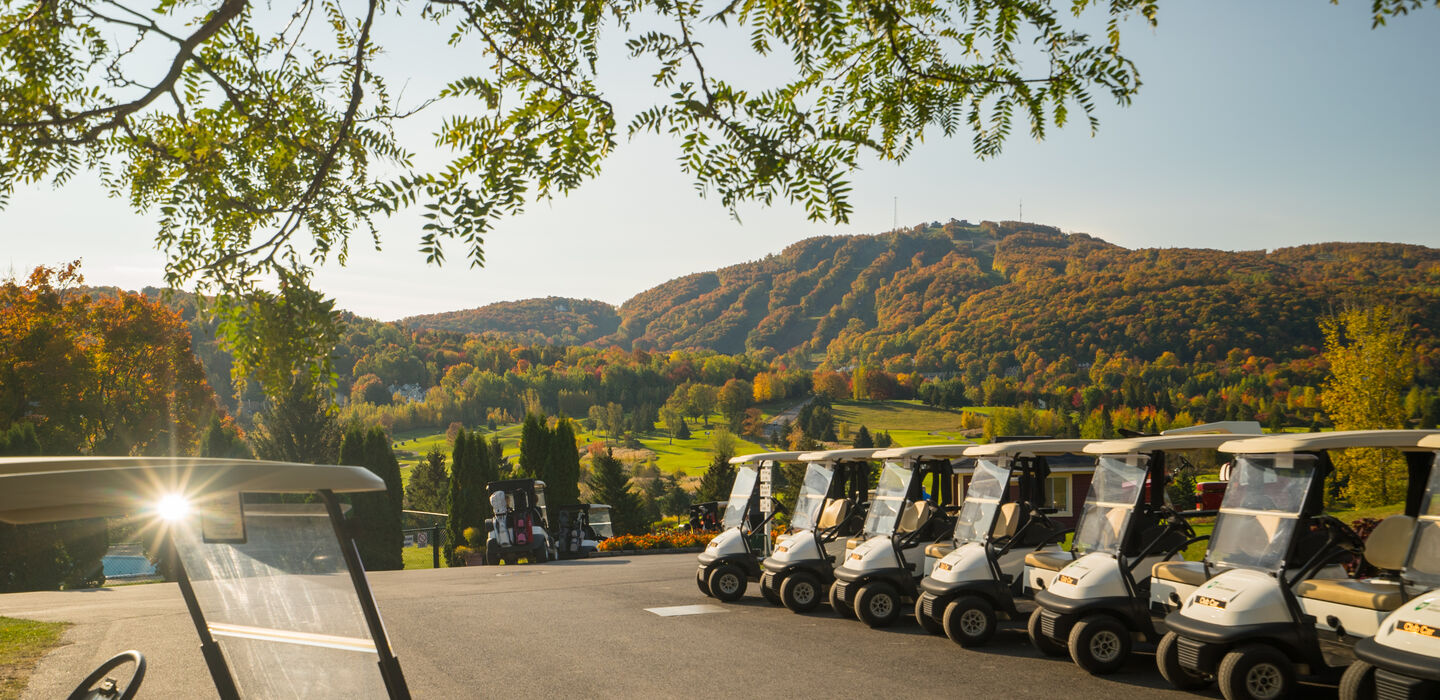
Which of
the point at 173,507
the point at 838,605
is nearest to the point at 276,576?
the point at 173,507

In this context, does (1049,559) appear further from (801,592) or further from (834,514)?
(834,514)

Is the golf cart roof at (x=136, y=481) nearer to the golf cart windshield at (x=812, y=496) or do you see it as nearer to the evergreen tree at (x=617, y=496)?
the golf cart windshield at (x=812, y=496)

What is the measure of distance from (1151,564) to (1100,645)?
116 centimetres

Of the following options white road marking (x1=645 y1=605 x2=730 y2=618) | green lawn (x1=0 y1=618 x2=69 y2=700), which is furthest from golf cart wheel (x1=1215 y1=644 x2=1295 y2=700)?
green lawn (x1=0 y1=618 x2=69 y2=700)

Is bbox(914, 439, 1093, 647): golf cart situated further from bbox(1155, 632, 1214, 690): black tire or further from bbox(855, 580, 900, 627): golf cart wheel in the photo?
bbox(1155, 632, 1214, 690): black tire

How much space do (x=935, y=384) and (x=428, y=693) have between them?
125162mm

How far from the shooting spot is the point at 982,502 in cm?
1054

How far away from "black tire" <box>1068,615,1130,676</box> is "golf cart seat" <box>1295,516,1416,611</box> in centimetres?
145

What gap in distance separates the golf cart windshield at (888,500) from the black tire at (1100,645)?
12.1 feet

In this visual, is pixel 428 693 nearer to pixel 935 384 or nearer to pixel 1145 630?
pixel 1145 630

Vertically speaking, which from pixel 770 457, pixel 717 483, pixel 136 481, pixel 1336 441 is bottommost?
pixel 717 483

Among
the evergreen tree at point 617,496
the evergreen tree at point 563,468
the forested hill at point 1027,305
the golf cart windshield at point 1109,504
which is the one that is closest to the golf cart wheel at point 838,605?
the golf cart windshield at point 1109,504

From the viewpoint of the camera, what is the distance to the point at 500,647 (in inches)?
388

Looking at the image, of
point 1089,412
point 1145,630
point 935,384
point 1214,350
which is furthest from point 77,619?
point 935,384
